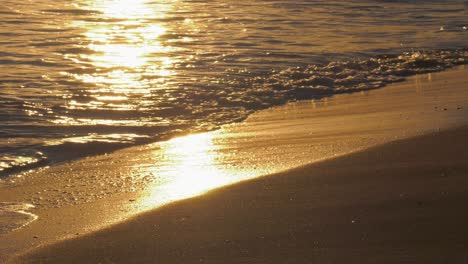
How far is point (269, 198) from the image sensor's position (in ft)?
16.9

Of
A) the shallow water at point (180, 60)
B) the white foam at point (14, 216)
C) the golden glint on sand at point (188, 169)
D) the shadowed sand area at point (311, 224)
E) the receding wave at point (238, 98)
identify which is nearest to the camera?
the shadowed sand area at point (311, 224)

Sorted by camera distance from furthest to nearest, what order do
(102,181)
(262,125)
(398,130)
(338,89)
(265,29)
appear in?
(265,29), (338,89), (262,125), (398,130), (102,181)

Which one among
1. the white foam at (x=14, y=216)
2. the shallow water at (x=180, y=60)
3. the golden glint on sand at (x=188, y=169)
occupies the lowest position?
the shallow water at (x=180, y=60)

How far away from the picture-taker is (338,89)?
10.0 m

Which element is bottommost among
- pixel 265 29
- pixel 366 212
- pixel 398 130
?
pixel 265 29

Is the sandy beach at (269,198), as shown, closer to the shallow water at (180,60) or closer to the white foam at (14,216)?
the white foam at (14,216)

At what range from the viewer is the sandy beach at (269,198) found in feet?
14.1

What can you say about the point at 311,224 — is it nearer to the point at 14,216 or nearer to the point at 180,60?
the point at 14,216

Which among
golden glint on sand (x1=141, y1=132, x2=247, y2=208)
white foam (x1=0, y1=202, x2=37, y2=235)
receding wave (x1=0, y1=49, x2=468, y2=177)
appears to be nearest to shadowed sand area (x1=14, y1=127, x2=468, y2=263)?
golden glint on sand (x1=141, y1=132, x2=247, y2=208)

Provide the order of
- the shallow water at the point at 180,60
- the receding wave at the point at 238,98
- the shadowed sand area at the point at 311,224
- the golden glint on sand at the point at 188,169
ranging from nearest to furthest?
the shadowed sand area at the point at 311,224, the golden glint on sand at the point at 188,169, the receding wave at the point at 238,98, the shallow water at the point at 180,60

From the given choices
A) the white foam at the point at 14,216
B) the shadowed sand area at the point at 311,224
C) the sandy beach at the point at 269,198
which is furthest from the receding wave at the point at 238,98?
the shadowed sand area at the point at 311,224

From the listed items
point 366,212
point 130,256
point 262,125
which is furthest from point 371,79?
point 130,256

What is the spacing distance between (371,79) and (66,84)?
346cm

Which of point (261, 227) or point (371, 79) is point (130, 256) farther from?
point (371, 79)
